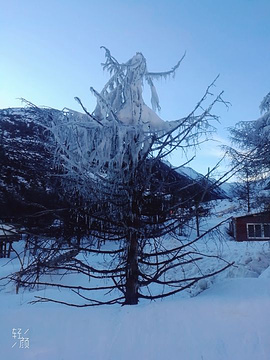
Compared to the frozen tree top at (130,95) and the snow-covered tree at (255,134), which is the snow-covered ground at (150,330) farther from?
the snow-covered tree at (255,134)

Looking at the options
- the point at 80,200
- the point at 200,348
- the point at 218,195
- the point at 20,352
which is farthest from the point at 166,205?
the point at 20,352

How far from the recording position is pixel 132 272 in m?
3.50

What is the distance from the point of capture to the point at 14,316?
3.04m

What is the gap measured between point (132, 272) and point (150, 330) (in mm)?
873

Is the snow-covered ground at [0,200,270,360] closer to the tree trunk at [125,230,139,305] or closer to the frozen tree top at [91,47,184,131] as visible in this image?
the tree trunk at [125,230,139,305]

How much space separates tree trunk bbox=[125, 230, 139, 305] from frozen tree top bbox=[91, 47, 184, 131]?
1724 millimetres

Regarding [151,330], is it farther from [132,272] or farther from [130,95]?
[130,95]

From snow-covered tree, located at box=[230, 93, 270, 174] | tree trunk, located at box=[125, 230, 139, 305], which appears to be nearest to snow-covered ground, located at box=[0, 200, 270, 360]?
tree trunk, located at box=[125, 230, 139, 305]

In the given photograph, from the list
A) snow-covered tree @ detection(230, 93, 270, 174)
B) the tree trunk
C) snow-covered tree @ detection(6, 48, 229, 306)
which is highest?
snow-covered tree @ detection(230, 93, 270, 174)

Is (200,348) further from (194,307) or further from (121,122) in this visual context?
(121,122)

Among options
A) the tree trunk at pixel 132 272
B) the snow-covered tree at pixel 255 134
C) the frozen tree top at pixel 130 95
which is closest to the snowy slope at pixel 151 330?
the tree trunk at pixel 132 272

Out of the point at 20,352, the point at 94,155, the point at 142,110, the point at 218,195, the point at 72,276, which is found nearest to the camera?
the point at 20,352

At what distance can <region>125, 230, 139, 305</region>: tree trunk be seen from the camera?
3.49 metres

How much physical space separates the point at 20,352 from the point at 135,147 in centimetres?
272
